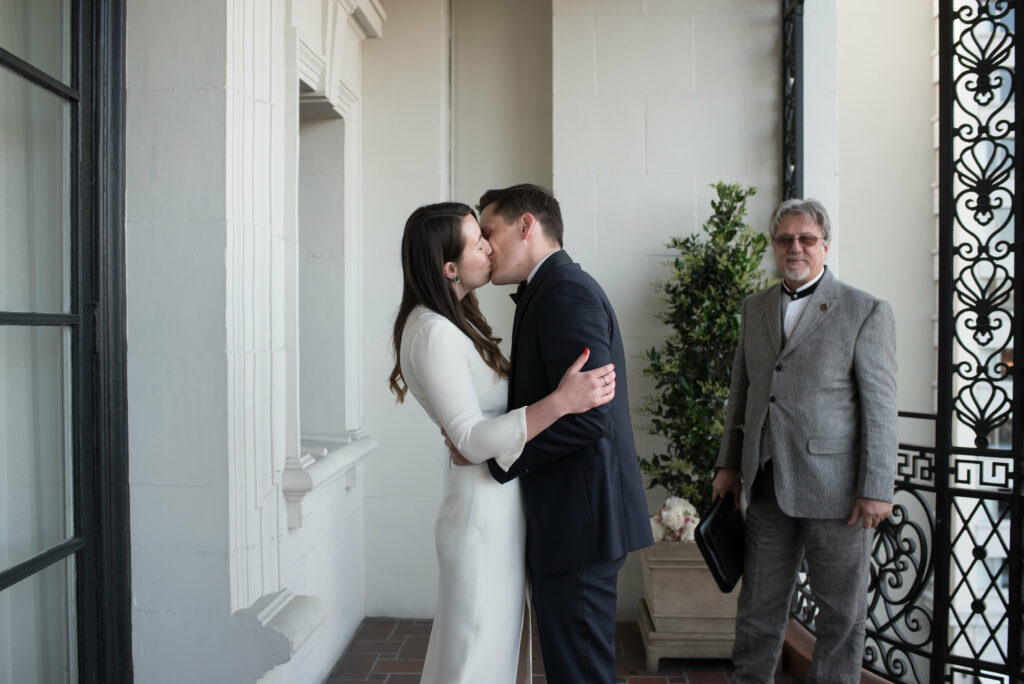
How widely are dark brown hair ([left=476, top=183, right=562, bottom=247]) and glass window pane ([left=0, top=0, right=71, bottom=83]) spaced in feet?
3.60

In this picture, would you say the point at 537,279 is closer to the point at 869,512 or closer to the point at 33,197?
the point at 33,197

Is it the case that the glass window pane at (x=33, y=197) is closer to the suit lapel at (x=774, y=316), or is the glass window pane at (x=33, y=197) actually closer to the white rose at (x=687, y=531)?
the suit lapel at (x=774, y=316)

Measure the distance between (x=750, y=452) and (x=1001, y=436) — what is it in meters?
7.04

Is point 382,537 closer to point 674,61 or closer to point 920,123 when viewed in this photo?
point 674,61

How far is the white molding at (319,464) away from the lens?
2773 mm

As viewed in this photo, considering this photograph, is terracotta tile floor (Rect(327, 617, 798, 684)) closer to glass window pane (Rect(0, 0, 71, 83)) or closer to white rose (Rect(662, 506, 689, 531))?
white rose (Rect(662, 506, 689, 531))

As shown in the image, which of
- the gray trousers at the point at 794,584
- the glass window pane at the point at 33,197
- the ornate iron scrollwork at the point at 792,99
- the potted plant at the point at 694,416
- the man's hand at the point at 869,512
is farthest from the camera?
the ornate iron scrollwork at the point at 792,99

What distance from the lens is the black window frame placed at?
185cm

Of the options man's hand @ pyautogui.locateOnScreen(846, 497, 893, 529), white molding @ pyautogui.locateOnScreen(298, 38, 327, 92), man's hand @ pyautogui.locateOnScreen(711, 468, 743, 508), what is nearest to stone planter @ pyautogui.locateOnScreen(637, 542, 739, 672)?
man's hand @ pyautogui.locateOnScreen(711, 468, 743, 508)

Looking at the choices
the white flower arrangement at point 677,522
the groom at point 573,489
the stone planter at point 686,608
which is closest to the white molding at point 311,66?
the groom at point 573,489

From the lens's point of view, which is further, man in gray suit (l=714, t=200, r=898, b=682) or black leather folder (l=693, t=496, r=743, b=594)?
black leather folder (l=693, t=496, r=743, b=594)

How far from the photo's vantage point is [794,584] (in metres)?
2.75

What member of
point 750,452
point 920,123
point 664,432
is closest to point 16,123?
point 750,452

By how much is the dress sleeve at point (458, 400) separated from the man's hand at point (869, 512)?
1329 mm
